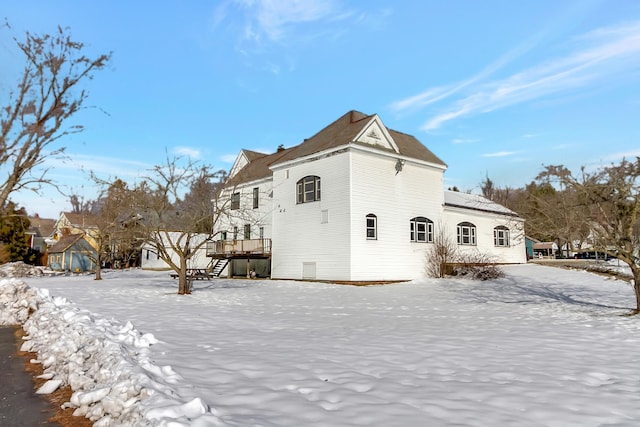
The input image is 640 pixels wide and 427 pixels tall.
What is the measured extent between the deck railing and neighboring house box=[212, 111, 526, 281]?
7 centimetres

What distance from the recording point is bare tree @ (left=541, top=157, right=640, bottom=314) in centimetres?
1005

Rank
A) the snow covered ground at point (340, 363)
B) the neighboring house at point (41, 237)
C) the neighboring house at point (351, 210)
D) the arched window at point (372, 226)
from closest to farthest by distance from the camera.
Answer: the snow covered ground at point (340, 363) < the neighboring house at point (351, 210) < the arched window at point (372, 226) < the neighboring house at point (41, 237)

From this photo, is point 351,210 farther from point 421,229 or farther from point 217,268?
point 217,268

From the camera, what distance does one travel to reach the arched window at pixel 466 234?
28891 millimetres

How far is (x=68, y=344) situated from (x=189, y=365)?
8.53 ft

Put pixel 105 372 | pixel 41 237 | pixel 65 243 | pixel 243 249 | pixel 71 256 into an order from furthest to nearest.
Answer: pixel 41 237, pixel 65 243, pixel 71 256, pixel 243 249, pixel 105 372

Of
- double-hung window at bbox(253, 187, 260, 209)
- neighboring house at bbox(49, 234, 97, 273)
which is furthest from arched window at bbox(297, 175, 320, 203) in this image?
neighboring house at bbox(49, 234, 97, 273)

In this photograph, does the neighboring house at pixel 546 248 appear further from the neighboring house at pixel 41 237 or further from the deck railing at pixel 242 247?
the neighboring house at pixel 41 237

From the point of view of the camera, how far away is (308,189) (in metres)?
24.5

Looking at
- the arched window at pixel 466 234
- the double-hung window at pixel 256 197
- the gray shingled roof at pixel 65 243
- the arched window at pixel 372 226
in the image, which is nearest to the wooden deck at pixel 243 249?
the double-hung window at pixel 256 197

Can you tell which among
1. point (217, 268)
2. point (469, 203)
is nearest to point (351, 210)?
point (469, 203)

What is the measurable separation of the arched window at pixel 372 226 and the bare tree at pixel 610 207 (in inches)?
492

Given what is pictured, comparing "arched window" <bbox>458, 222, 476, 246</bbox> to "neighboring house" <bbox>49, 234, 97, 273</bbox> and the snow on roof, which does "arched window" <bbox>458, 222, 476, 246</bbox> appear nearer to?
the snow on roof

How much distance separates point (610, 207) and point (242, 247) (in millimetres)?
21230
